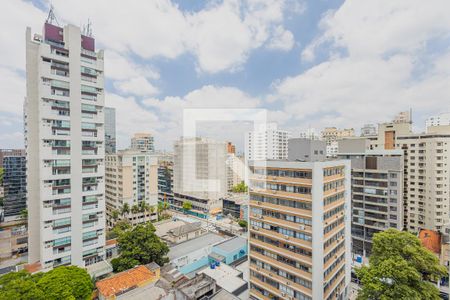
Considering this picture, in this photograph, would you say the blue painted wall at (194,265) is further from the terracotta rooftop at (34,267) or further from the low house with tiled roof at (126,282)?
the terracotta rooftop at (34,267)

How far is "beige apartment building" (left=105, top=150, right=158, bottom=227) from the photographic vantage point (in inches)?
1163

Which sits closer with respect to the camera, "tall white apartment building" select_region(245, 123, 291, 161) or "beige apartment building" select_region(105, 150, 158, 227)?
"beige apartment building" select_region(105, 150, 158, 227)

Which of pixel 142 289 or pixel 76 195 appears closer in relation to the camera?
pixel 142 289

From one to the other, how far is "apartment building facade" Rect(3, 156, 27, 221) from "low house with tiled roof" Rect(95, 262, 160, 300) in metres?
29.6

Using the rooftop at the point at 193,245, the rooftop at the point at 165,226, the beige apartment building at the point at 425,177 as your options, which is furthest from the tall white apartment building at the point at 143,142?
the beige apartment building at the point at 425,177

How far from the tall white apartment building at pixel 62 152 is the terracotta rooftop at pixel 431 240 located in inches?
1189

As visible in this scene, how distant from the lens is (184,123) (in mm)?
14469

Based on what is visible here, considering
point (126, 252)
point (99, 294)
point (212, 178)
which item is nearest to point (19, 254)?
point (126, 252)

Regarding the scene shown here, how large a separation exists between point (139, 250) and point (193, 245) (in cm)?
676

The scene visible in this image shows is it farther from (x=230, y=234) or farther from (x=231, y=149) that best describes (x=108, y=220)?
(x=231, y=149)

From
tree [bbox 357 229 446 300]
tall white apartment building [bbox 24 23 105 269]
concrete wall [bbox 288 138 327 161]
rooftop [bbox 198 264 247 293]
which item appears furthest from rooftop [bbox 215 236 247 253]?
concrete wall [bbox 288 138 327 161]

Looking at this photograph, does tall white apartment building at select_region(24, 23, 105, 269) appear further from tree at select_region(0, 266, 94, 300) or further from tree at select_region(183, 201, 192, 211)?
tree at select_region(183, 201, 192, 211)

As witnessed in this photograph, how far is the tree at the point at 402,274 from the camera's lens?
10117mm

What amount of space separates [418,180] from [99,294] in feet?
108
